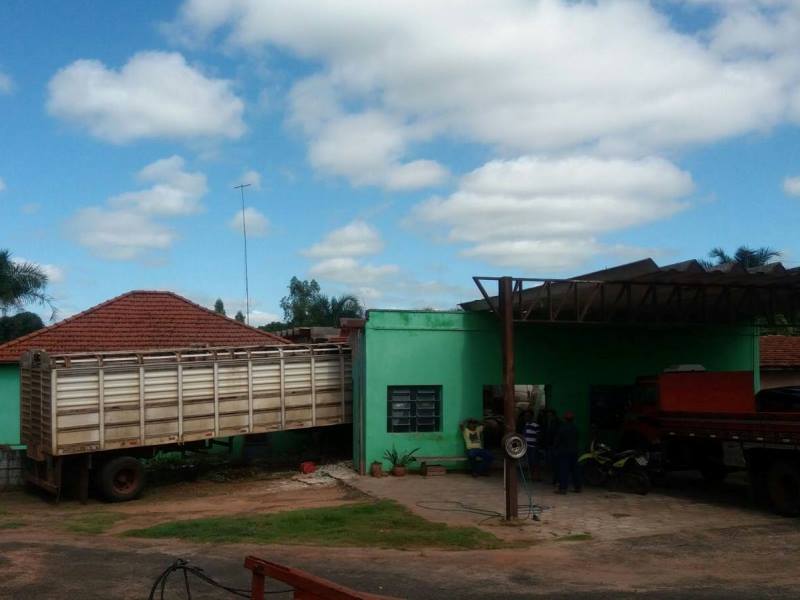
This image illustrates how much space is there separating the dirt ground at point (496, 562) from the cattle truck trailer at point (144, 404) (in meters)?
1.99

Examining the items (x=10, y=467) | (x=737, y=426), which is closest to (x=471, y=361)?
(x=737, y=426)

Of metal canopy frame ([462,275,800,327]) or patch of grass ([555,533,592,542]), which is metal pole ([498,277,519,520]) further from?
patch of grass ([555,533,592,542])

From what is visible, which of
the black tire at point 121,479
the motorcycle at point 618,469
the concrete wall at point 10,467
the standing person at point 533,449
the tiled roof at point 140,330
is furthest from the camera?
the tiled roof at point 140,330

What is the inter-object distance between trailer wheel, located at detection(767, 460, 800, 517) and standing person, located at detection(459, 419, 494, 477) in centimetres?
673

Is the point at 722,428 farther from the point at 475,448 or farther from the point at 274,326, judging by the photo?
the point at 274,326

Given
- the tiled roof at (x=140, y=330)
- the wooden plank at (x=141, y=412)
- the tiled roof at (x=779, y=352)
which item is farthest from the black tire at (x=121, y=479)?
the tiled roof at (x=779, y=352)

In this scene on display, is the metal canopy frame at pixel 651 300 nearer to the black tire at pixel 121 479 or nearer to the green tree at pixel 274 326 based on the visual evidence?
the black tire at pixel 121 479

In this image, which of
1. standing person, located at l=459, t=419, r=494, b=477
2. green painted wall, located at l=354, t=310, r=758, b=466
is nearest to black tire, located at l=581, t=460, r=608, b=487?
standing person, located at l=459, t=419, r=494, b=477

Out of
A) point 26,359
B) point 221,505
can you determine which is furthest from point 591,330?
point 26,359

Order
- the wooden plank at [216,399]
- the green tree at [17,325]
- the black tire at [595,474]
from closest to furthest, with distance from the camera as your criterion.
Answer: the black tire at [595,474]
the wooden plank at [216,399]
the green tree at [17,325]

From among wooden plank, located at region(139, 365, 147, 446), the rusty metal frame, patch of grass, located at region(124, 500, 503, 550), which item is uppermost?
wooden plank, located at region(139, 365, 147, 446)

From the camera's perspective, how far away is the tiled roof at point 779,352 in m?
30.4

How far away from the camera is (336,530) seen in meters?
13.3

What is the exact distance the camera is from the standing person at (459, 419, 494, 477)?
19562mm
